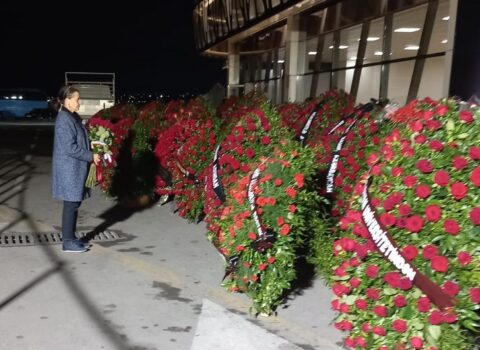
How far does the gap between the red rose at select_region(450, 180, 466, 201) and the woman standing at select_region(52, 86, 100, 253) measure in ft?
12.7

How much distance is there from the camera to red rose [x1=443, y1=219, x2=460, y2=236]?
277cm

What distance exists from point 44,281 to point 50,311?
774 mm

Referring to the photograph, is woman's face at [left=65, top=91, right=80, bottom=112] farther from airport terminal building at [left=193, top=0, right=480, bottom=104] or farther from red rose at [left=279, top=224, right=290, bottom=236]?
airport terminal building at [left=193, top=0, right=480, bottom=104]

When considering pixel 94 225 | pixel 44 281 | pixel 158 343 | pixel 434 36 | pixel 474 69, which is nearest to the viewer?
pixel 158 343

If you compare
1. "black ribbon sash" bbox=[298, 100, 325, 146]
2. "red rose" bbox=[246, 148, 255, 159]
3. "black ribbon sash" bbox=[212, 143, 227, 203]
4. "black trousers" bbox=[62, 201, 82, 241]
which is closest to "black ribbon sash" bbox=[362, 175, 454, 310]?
"black ribbon sash" bbox=[212, 143, 227, 203]

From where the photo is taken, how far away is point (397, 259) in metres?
2.90

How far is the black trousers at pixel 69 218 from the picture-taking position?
235 inches

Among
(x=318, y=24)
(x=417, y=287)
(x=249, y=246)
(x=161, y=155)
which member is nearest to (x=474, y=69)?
(x=161, y=155)

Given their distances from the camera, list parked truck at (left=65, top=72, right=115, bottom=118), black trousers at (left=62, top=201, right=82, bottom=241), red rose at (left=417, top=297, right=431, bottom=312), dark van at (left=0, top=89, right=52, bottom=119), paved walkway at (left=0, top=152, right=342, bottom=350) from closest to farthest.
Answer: red rose at (left=417, top=297, right=431, bottom=312) < paved walkway at (left=0, top=152, right=342, bottom=350) < black trousers at (left=62, top=201, right=82, bottom=241) < parked truck at (left=65, top=72, right=115, bottom=118) < dark van at (left=0, top=89, right=52, bottom=119)

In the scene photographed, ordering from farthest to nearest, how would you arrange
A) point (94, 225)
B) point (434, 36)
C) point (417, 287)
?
point (434, 36) → point (94, 225) → point (417, 287)

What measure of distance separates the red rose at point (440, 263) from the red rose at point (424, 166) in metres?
0.45

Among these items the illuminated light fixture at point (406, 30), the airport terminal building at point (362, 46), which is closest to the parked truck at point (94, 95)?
the airport terminal building at point (362, 46)

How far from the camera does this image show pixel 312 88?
17672 millimetres

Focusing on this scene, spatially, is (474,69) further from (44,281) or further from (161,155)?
(44,281)
